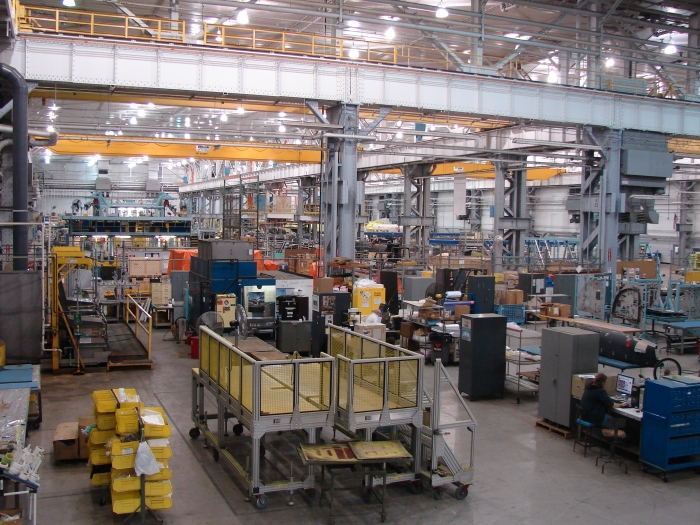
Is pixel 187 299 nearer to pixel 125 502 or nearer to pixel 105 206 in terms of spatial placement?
pixel 125 502

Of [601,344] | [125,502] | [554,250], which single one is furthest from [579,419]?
[554,250]

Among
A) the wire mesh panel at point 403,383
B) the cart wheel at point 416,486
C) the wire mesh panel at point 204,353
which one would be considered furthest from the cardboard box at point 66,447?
the cart wheel at point 416,486

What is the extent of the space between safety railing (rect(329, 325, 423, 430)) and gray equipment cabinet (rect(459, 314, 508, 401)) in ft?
13.5

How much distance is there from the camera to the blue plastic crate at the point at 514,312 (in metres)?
22.5

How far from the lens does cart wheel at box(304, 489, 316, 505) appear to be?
851cm

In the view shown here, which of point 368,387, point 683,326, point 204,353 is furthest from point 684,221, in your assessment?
point 204,353

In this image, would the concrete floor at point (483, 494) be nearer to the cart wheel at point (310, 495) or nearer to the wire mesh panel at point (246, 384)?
the cart wheel at point (310, 495)

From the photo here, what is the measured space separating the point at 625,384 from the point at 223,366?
6588 mm

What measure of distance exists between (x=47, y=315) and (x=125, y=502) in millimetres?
9292

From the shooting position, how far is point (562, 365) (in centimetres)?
1149

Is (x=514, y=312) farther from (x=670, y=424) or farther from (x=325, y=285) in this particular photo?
(x=670, y=424)

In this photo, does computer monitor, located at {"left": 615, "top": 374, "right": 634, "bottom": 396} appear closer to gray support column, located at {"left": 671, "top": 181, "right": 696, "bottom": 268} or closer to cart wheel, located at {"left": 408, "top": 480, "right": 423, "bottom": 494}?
cart wheel, located at {"left": 408, "top": 480, "right": 423, "bottom": 494}

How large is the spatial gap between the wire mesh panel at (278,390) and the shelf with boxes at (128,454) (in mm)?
1307

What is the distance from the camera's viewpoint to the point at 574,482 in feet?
31.0
